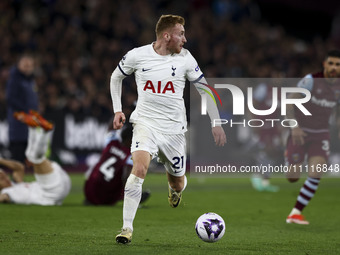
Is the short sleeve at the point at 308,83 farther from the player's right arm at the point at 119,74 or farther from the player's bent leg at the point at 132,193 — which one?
the player's bent leg at the point at 132,193

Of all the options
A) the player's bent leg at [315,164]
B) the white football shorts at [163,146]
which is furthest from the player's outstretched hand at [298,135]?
the white football shorts at [163,146]

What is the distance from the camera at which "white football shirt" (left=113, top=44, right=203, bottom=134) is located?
6992 millimetres

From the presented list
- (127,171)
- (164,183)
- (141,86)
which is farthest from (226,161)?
(141,86)

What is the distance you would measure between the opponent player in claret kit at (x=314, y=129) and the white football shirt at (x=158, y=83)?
7.78 feet

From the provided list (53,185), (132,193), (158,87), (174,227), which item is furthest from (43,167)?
(132,193)

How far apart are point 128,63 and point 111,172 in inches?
129

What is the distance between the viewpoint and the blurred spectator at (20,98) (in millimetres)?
11906

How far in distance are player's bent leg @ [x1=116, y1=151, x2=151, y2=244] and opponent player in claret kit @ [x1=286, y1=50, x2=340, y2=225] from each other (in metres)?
2.93

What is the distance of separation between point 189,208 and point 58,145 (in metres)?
7.79

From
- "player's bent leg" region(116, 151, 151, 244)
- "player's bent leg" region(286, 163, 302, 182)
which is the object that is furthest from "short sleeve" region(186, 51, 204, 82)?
"player's bent leg" region(286, 163, 302, 182)

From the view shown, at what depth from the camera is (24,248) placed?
20.0 ft

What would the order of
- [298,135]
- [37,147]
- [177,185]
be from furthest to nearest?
[37,147]
[298,135]
[177,185]

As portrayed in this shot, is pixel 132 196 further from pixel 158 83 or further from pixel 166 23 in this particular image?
pixel 166 23

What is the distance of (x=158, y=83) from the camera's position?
22.9 ft
